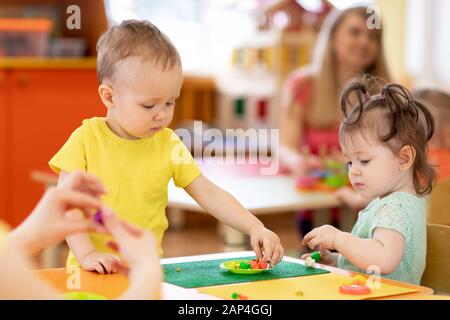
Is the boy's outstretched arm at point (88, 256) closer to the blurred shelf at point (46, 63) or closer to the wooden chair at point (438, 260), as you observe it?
the wooden chair at point (438, 260)

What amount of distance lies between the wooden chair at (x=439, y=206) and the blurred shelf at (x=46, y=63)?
7.02 feet

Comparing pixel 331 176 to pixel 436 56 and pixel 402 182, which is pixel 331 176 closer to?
pixel 402 182

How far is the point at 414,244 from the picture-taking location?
141cm

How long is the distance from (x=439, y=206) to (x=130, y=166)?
95 centimetres

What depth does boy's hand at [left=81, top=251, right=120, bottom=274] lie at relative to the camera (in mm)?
1243

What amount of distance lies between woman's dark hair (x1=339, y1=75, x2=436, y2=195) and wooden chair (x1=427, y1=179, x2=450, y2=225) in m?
0.53

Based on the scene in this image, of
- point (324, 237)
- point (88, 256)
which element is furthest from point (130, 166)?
point (324, 237)

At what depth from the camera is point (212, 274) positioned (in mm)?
1285

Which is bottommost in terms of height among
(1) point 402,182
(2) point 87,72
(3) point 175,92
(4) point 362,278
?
(4) point 362,278

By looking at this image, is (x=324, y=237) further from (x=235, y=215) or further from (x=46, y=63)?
(x=46, y=63)

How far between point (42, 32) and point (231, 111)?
1460 mm

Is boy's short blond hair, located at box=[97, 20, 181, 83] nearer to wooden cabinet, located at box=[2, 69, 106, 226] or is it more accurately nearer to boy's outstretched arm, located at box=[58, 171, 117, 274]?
boy's outstretched arm, located at box=[58, 171, 117, 274]
